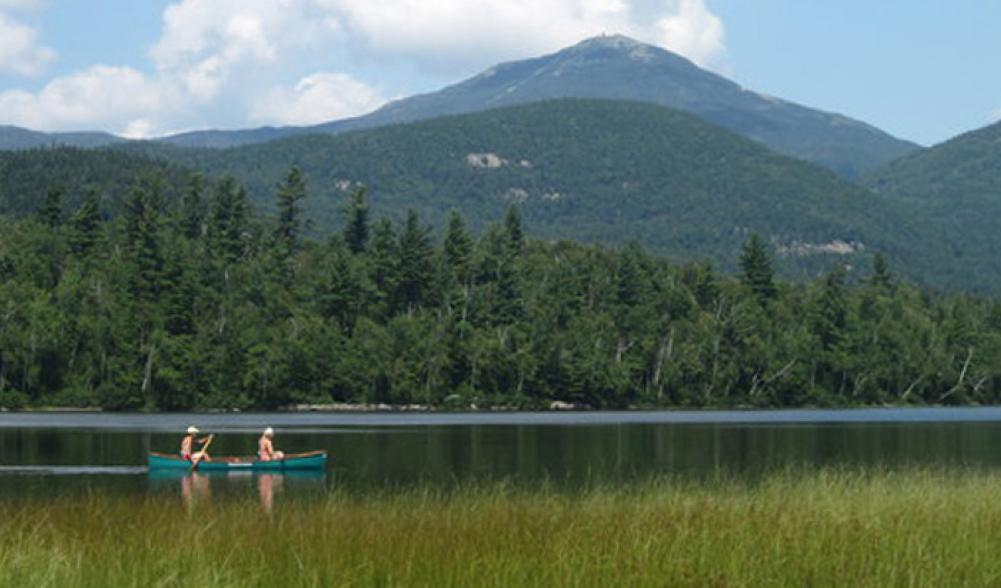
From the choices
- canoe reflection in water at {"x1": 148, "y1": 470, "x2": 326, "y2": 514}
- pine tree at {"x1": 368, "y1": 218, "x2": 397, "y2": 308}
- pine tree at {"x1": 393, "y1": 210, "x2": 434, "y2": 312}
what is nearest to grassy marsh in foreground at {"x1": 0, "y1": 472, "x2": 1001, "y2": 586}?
canoe reflection in water at {"x1": 148, "y1": 470, "x2": 326, "y2": 514}

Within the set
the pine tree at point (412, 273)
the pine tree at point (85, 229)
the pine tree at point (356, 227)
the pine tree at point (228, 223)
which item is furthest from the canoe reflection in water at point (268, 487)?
the pine tree at point (356, 227)

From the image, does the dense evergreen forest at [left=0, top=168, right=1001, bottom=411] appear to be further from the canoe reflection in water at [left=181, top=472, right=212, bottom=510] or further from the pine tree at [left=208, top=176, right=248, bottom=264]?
the canoe reflection in water at [left=181, top=472, right=212, bottom=510]

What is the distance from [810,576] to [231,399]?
133088mm

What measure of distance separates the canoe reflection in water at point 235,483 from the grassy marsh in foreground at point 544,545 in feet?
39.7

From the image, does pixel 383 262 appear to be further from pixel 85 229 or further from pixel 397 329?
pixel 85 229

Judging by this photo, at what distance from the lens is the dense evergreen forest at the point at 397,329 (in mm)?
151625

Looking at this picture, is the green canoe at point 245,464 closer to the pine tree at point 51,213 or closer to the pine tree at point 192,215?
the pine tree at point 192,215

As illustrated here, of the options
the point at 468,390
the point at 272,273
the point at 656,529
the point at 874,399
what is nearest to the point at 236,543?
the point at 656,529

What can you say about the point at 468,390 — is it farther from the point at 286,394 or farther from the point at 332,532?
the point at 332,532

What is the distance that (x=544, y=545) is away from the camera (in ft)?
88.0

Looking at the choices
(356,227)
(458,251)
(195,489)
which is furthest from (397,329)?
(195,489)

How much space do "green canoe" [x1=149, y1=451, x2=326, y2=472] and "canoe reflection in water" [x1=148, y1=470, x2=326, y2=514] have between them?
28 centimetres

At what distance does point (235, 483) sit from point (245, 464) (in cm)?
540

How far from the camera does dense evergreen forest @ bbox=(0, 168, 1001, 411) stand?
151625mm
